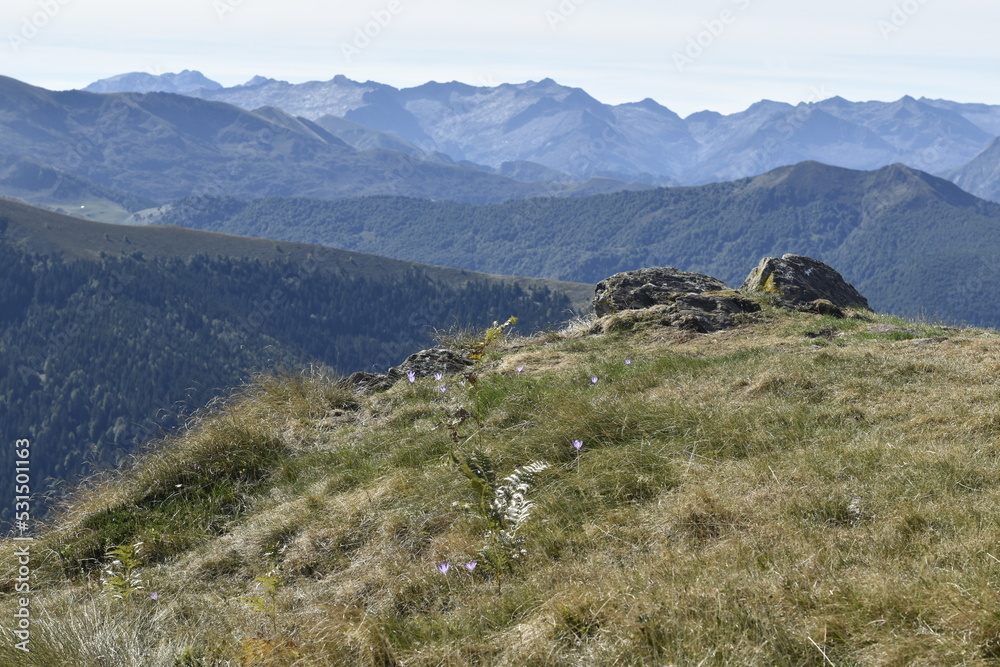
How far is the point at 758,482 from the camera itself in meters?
4.89

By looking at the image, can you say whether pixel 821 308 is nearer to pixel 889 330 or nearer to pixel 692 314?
pixel 889 330

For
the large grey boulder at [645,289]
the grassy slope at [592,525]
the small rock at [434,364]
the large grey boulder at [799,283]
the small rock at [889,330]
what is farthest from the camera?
the large grey boulder at [645,289]

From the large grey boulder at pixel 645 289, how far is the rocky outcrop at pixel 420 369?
3.79 meters

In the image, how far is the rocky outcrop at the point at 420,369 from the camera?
9.52 m

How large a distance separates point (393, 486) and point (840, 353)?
201 inches

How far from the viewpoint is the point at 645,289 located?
13.1 meters

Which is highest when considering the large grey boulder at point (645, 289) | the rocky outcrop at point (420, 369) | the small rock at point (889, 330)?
the large grey boulder at point (645, 289)

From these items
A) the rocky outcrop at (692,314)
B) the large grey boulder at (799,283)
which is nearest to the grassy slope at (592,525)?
Result: the rocky outcrop at (692,314)

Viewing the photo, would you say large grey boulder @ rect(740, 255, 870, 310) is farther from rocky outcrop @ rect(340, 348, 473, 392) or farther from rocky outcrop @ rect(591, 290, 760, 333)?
rocky outcrop @ rect(340, 348, 473, 392)

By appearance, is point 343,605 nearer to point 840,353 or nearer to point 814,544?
point 814,544

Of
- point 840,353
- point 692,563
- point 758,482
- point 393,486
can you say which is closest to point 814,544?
point 692,563

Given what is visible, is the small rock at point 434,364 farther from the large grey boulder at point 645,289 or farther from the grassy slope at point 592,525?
the large grey boulder at point 645,289

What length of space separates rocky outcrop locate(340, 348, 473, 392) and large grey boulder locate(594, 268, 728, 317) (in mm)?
3792

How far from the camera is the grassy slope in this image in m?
3.41
